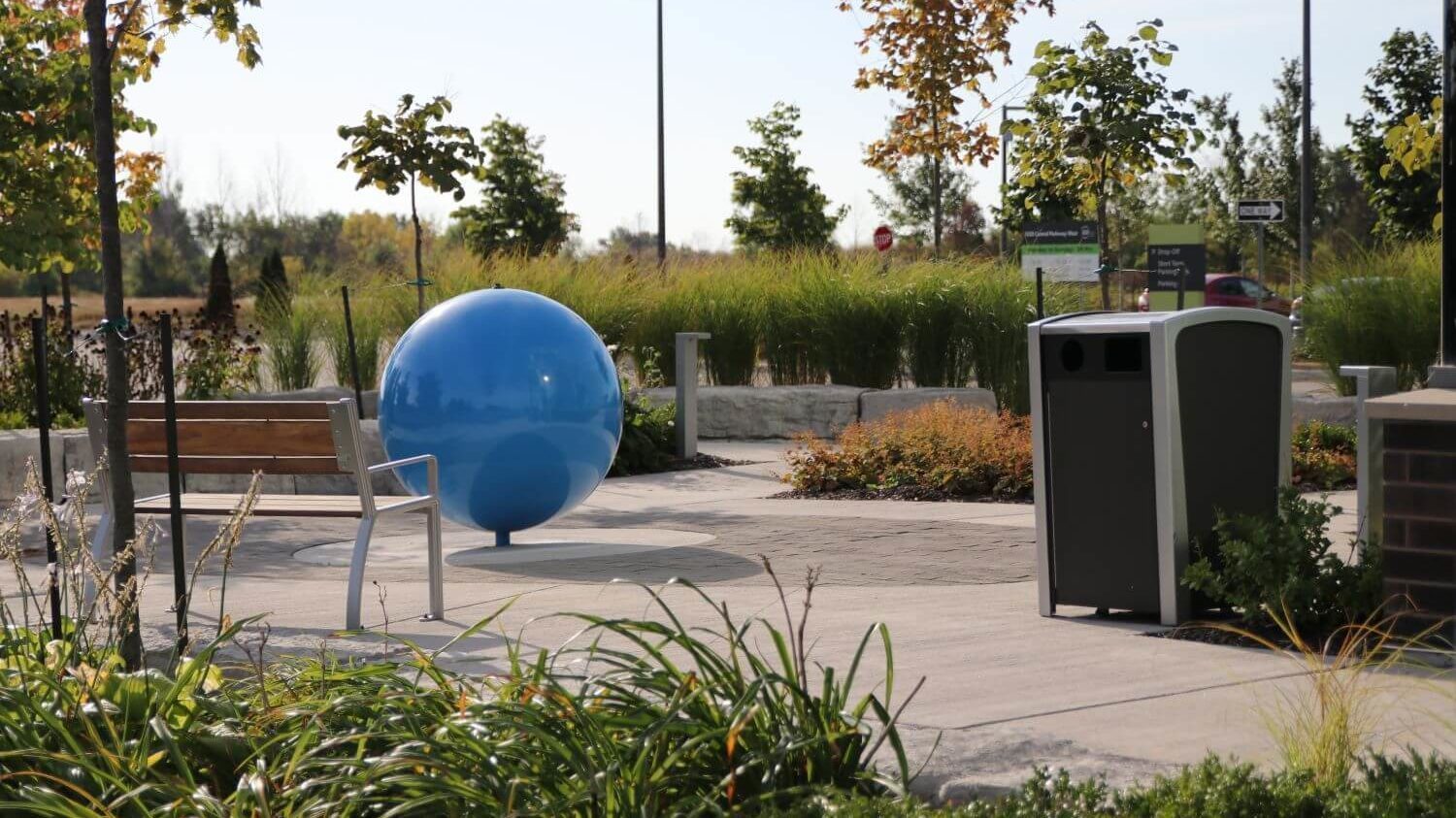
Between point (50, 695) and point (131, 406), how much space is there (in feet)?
12.2

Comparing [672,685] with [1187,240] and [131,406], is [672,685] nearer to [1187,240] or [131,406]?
[131,406]

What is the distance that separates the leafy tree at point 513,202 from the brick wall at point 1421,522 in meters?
40.6

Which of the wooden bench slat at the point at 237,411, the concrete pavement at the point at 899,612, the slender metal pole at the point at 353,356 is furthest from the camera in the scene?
the slender metal pole at the point at 353,356

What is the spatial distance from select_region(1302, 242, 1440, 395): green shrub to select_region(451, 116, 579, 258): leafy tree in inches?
1208

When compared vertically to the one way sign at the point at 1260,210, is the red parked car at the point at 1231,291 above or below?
below

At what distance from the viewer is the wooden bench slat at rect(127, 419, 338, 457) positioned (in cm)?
773

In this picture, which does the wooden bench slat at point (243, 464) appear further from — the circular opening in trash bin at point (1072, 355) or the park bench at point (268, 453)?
the circular opening in trash bin at point (1072, 355)

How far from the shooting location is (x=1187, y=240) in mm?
17031

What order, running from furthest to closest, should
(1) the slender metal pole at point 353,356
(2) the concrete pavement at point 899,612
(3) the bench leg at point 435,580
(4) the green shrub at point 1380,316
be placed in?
(4) the green shrub at point 1380,316
(1) the slender metal pole at point 353,356
(3) the bench leg at point 435,580
(2) the concrete pavement at point 899,612

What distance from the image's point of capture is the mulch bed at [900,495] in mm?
12062

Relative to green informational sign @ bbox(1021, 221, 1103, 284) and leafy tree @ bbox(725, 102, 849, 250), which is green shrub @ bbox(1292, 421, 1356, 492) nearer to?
green informational sign @ bbox(1021, 221, 1103, 284)

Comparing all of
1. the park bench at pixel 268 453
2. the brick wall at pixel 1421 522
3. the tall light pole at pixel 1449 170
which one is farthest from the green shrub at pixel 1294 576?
the park bench at pixel 268 453

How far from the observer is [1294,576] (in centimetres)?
612

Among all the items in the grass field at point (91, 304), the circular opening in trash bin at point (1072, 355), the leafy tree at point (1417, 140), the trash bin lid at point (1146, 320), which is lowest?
the circular opening in trash bin at point (1072, 355)
